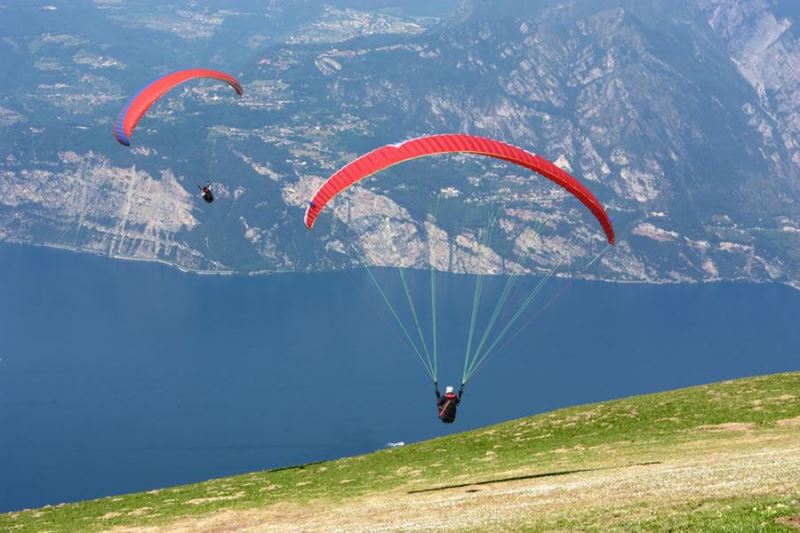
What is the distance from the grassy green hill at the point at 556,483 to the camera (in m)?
26.5

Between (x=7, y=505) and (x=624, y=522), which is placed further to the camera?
(x=7, y=505)

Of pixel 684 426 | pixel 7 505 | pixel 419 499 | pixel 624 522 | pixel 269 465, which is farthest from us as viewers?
pixel 269 465

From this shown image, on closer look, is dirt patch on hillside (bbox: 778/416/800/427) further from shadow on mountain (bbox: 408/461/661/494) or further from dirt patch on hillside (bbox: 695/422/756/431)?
shadow on mountain (bbox: 408/461/661/494)

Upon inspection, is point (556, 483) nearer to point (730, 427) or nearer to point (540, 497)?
point (540, 497)

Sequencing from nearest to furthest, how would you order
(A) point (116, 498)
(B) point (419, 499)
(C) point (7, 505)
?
(B) point (419, 499)
(A) point (116, 498)
(C) point (7, 505)

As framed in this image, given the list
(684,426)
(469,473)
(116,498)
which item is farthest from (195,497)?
(684,426)

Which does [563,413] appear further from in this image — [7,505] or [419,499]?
[7,505]

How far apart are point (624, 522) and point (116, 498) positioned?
107 ft

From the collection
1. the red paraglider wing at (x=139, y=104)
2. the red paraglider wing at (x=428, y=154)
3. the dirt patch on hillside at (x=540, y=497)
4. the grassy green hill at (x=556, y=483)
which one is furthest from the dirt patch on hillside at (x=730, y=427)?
the red paraglider wing at (x=139, y=104)

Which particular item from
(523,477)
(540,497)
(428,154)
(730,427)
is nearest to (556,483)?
(540,497)

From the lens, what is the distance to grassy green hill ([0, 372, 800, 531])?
2645 centimetres

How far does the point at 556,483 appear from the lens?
34844mm

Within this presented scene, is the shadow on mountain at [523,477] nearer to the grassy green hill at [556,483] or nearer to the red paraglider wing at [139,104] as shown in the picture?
the grassy green hill at [556,483]

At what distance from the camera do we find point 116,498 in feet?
163
